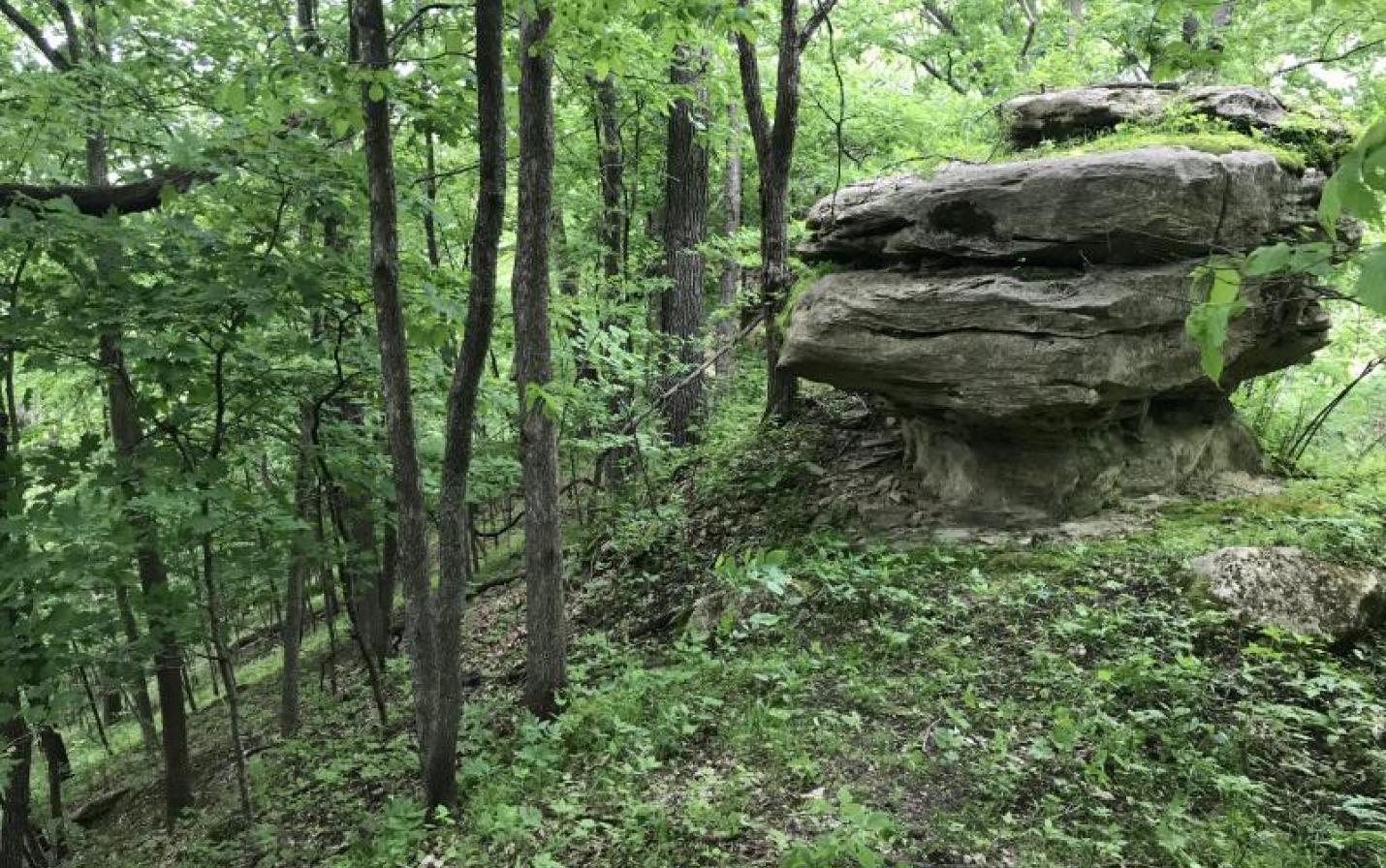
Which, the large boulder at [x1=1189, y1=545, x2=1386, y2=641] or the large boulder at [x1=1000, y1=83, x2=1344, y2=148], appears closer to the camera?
the large boulder at [x1=1189, y1=545, x2=1386, y2=641]

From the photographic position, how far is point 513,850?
4410 millimetres

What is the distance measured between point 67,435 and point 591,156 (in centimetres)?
1222

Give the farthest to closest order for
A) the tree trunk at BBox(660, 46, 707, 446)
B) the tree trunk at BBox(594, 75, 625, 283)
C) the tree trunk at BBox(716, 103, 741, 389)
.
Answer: the tree trunk at BBox(716, 103, 741, 389), the tree trunk at BBox(660, 46, 707, 446), the tree trunk at BBox(594, 75, 625, 283)

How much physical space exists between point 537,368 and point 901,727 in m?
3.42

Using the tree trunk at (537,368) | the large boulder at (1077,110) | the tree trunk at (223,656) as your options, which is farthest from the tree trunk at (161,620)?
the large boulder at (1077,110)

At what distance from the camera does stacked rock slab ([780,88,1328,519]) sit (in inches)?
240

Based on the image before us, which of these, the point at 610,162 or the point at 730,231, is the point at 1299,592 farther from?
the point at 730,231

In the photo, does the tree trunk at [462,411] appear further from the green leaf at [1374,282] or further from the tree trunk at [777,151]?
the green leaf at [1374,282]

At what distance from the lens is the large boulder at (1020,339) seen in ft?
20.0

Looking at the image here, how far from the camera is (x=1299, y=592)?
5.18 metres

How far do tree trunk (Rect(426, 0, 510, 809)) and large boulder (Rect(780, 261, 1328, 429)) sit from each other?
3.04 meters

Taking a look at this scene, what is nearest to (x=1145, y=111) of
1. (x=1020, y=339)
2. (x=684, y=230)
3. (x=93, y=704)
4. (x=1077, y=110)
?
(x=1077, y=110)

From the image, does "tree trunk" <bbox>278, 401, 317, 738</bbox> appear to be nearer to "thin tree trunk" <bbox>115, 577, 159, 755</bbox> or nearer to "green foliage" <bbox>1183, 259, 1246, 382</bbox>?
"thin tree trunk" <bbox>115, 577, 159, 755</bbox>

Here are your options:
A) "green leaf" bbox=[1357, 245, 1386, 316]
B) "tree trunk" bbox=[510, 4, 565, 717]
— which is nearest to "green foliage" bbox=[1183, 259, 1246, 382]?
"green leaf" bbox=[1357, 245, 1386, 316]
